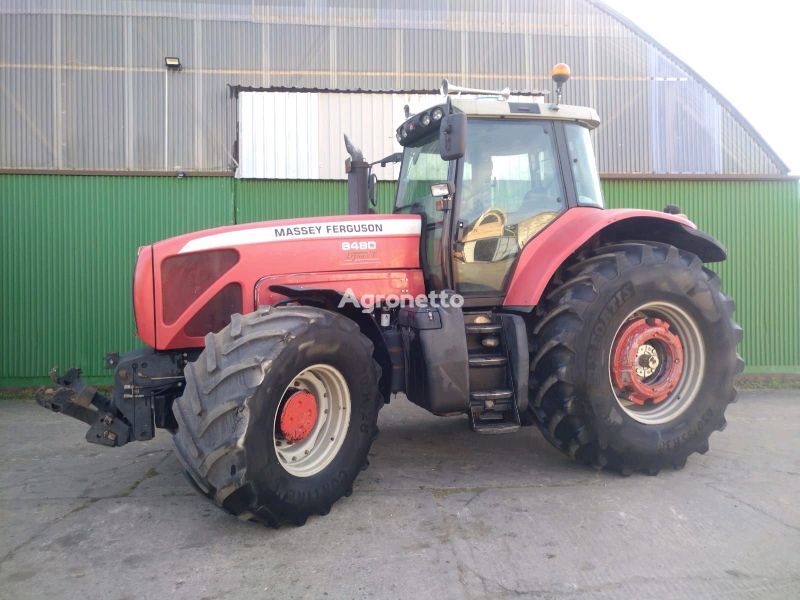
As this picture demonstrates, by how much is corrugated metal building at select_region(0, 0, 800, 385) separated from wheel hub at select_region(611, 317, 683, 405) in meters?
4.61

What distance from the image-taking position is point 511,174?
14.6ft

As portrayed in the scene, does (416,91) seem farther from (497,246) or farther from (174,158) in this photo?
(497,246)

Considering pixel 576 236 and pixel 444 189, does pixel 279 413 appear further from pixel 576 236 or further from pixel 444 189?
pixel 576 236

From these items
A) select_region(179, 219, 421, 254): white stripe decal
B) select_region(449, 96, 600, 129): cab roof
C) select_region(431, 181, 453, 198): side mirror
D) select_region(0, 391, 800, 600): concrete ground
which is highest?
select_region(449, 96, 600, 129): cab roof

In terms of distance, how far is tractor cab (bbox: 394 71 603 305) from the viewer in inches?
167

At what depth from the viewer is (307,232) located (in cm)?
412

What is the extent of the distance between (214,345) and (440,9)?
7.43 meters

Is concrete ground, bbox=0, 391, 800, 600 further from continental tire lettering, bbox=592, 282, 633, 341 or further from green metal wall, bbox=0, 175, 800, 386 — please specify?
green metal wall, bbox=0, 175, 800, 386

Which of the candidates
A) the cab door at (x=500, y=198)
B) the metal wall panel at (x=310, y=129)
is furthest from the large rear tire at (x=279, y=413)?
the metal wall panel at (x=310, y=129)

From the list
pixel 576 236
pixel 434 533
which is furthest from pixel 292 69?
pixel 434 533

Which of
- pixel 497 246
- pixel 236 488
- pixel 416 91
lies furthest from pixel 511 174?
pixel 416 91

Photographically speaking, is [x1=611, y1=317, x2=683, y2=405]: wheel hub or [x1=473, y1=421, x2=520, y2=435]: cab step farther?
[x1=611, y1=317, x2=683, y2=405]: wheel hub

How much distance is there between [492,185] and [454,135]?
0.70 meters

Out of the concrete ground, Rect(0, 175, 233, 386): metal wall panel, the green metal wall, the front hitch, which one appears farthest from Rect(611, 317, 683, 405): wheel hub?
Rect(0, 175, 233, 386): metal wall panel
